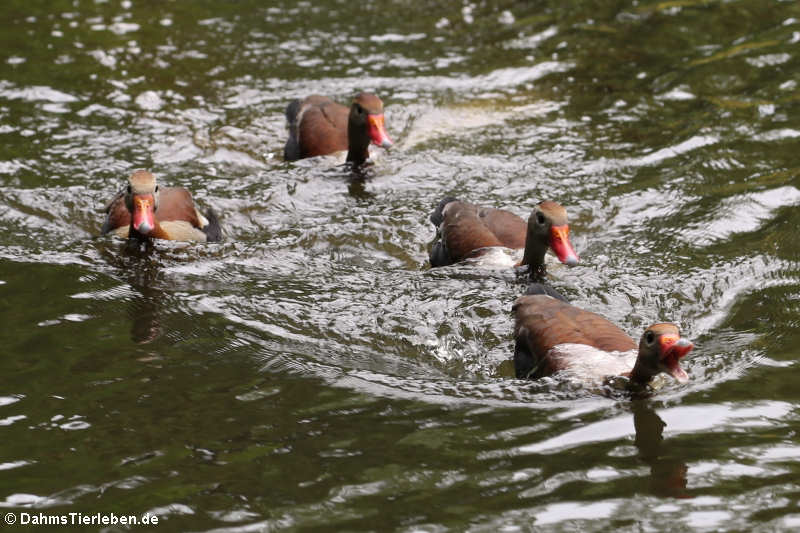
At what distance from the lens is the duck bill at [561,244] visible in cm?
753

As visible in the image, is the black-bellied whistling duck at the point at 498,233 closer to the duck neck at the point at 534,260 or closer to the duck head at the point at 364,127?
the duck neck at the point at 534,260

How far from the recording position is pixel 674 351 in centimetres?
568

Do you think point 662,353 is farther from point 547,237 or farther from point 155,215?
point 155,215

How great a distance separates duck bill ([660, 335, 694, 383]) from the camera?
565cm

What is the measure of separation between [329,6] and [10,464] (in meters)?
11.1

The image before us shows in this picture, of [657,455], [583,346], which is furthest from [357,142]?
[657,455]

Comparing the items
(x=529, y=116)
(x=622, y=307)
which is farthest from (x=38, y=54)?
(x=622, y=307)

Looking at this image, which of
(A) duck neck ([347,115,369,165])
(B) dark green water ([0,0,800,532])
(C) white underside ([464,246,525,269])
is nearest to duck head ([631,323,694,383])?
(B) dark green water ([0,0,800,532])

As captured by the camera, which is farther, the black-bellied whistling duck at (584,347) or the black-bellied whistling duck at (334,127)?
the black-bellied whistling duck at (334,127)

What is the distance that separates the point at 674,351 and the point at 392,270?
3054 mm

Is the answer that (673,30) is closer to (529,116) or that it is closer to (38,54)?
(529,116)

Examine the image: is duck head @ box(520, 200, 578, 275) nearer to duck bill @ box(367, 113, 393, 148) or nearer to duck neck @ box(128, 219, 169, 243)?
duck bill @ box(367, 113, 393, 148)

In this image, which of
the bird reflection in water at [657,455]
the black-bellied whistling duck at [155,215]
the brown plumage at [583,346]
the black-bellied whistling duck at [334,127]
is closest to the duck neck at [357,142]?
the black-bellied whistling duck at [334,127]

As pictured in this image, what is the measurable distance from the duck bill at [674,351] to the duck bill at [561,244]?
1888 millimetres
